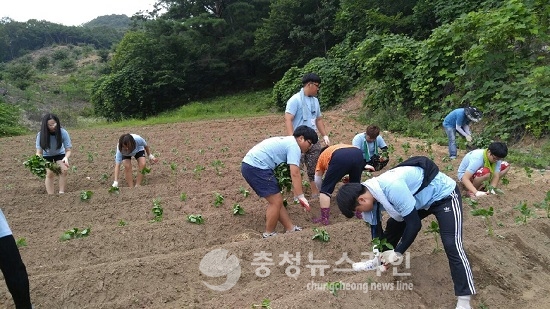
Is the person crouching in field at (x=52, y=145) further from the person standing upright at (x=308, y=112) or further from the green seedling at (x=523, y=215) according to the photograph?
the green seedling at (x=523, y=215)

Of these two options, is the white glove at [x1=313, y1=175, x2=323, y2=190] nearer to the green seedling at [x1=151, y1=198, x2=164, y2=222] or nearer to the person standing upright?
the person standing upright

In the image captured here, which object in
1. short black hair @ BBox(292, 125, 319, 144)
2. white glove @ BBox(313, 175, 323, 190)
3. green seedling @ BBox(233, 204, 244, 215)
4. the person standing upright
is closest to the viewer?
short black hair @ BBox(292, 125, 319, 144)

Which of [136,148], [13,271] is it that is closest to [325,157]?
[13,271]

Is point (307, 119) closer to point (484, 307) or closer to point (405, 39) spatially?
point (484, 307)

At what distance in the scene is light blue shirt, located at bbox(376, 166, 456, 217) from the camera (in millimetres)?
3055

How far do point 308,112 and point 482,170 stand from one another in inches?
100

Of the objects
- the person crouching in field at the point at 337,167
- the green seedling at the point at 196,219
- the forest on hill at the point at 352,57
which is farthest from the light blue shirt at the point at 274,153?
the forest on hill at the point at 352,57

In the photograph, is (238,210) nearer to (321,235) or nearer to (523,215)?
(321,235)

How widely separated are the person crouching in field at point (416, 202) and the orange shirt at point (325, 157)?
5.77 feet

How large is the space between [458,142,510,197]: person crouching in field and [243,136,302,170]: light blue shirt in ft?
8.67

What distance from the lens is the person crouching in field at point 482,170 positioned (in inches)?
224

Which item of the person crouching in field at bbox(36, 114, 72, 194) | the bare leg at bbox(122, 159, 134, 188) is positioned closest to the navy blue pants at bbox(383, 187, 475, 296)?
the bare leg at bbox(122, 159, 134, 188)

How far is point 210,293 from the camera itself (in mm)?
3848

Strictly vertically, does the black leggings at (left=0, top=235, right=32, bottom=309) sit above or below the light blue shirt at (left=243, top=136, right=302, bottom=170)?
below
